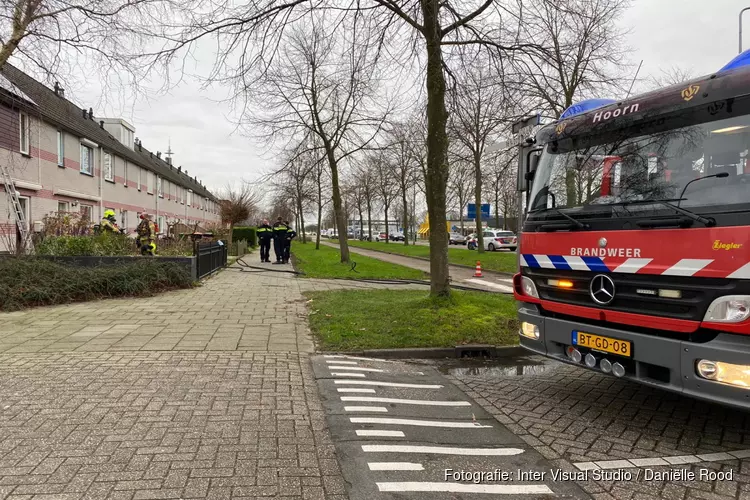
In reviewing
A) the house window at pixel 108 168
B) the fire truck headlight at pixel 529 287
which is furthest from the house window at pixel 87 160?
the fire truck headlight at pixel 529 287

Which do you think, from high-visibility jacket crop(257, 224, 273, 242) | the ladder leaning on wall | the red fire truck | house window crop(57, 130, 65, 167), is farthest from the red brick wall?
the red fire truck

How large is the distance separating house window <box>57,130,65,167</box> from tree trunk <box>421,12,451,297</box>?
16673 mm

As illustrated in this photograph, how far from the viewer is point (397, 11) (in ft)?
24.8

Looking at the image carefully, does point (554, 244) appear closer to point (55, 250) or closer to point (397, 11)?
point (397, 11)

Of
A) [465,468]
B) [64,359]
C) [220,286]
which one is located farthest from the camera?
[220,286]

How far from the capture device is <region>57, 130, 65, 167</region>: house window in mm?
18578

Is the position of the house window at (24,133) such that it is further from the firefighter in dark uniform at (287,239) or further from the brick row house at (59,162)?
the firefighter in dark uniform at (287,239)

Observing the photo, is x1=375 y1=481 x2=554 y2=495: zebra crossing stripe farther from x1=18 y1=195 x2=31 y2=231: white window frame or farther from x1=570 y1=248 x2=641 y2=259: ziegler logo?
x1=18 y1=195 x2=31 y2=231: white window frame

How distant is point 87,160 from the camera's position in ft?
71.1

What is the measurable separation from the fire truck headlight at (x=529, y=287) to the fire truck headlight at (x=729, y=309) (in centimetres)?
159

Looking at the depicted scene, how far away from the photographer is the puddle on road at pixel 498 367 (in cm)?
555

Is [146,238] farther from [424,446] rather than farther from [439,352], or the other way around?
[424,446]

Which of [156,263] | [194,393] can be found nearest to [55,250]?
[156,263]

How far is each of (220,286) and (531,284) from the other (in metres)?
8.86
